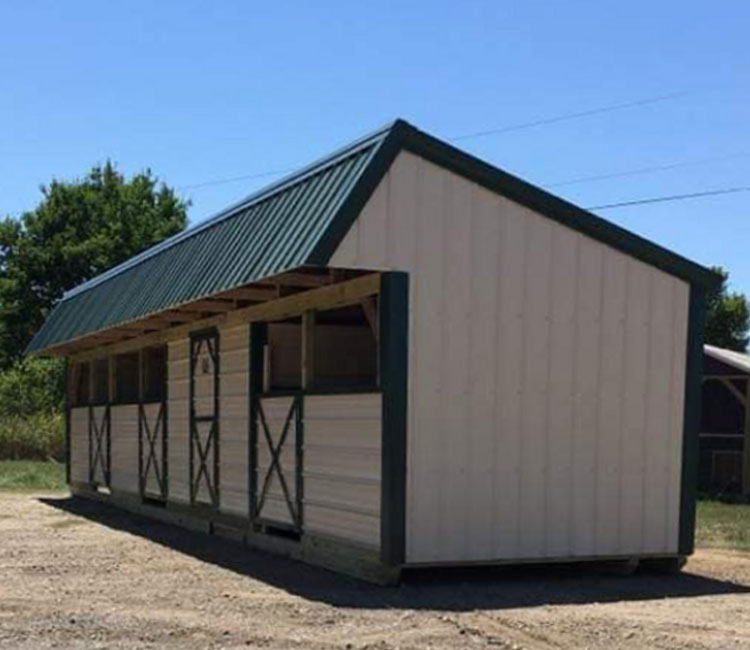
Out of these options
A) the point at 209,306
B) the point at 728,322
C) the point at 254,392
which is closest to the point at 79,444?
the point at 209,306

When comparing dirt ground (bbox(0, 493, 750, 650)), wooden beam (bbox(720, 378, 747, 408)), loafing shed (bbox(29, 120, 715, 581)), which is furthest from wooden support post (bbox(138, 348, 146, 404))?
wooden beam (bbox(720, 378, 747, 408))

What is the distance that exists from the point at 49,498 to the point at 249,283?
11690mm

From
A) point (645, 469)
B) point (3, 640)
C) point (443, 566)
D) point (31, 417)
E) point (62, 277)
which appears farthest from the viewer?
point (62, 277)

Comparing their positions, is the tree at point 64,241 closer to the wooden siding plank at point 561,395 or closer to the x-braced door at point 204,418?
the x-braced door at point 204,418

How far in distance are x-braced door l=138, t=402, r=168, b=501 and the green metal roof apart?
2.71 meters

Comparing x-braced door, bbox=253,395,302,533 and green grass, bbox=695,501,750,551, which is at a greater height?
x-braced door, bbox=253,395,302,533

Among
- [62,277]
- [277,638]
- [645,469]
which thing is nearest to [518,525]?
[645,469]

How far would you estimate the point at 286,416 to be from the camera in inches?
450

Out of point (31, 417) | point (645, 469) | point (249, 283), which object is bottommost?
point (31, 417)

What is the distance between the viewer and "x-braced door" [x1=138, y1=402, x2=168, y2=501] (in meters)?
15.6

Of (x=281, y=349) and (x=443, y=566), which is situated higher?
(x=281, y=349)

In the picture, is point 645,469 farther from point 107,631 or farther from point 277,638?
point 107,631

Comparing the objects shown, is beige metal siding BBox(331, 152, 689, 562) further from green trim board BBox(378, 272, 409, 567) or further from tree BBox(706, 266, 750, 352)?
tree BBox(706, 266, 750, 352)

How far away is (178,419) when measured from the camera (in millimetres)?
14914
